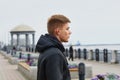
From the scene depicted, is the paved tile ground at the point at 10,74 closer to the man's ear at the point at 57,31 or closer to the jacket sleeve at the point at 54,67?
the man's ear at the point at 57,31

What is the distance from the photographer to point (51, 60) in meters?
3.35

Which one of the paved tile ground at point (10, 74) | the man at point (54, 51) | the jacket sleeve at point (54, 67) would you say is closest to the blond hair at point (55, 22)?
the man at point (54, 51)

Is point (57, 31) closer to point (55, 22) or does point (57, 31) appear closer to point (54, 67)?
point (55, 22)

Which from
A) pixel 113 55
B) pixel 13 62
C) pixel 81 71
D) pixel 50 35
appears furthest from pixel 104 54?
pixel 50 35

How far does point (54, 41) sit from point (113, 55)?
28.1 meters

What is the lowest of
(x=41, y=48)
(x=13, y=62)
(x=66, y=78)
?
(x=13, y=62)

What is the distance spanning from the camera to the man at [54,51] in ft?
11.0

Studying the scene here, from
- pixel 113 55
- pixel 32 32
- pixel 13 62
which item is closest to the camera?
pixel 113 55

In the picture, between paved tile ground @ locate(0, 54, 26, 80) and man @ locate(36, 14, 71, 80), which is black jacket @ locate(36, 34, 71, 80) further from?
paved tile ground @ locate(0, 54, 26, 80)

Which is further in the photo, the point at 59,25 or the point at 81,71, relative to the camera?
the point at 81,71

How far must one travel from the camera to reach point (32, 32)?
7944 centimetres

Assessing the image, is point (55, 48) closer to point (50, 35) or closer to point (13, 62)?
point (50, 35)

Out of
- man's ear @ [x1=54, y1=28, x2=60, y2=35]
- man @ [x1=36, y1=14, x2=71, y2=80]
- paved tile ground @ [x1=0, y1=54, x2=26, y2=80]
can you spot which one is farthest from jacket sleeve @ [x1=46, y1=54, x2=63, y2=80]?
paved tile ground @ [x1=0, y1=54, x2=26, y2=80]

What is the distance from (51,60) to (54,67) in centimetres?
6
